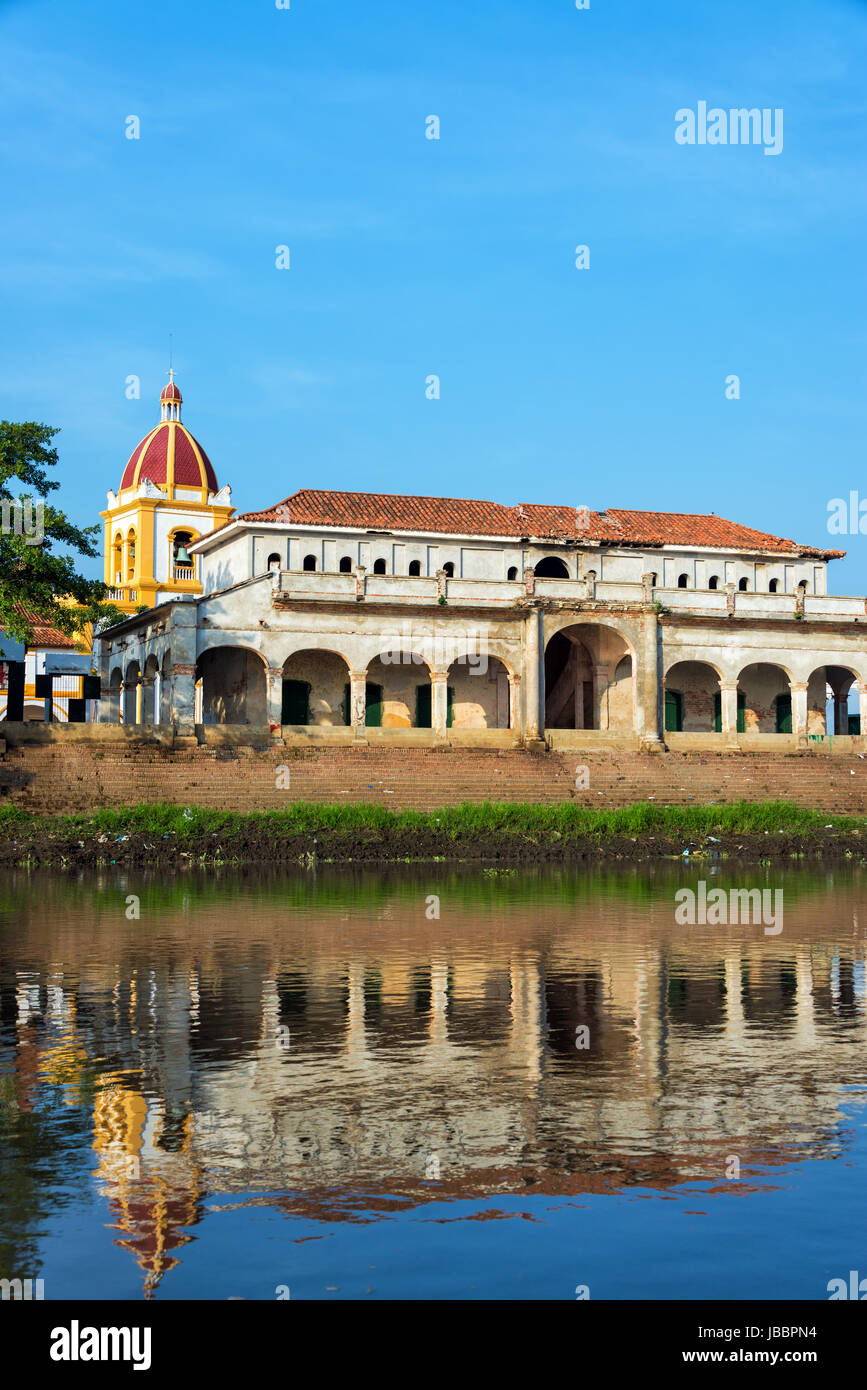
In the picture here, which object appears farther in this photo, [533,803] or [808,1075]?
[533,803]

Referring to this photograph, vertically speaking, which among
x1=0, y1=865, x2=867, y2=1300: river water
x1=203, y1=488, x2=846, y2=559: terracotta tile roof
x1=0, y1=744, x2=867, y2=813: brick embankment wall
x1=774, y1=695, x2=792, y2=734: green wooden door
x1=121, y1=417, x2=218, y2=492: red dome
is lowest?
x1=0, y1=865, x2=867, y2=1300: river water

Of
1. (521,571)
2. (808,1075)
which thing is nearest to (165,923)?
(808,1075)

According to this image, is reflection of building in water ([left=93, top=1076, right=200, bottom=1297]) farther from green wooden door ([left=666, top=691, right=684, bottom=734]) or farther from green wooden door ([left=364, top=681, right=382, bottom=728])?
green wooden door ([left=666, top=691, right=684, bottom=734])

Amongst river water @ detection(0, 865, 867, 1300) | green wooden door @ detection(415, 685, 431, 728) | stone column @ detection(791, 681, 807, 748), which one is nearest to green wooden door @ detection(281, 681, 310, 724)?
green wooden door @ detection(415, 685, 431, 728)

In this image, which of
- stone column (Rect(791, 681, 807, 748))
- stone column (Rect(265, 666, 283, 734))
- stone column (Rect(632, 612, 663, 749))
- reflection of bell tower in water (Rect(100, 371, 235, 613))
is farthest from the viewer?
reflection of bell tower in water (Rect(100, 371, 235, 613))

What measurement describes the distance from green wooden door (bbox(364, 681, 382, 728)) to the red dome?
28.3m

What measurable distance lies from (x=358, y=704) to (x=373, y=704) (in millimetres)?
3916

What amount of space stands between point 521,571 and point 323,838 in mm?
17551

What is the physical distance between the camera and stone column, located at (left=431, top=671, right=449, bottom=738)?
42281 millimetres

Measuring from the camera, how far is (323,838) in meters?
32.6

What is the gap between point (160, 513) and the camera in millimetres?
68938

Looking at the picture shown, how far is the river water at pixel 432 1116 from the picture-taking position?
20.0 ft

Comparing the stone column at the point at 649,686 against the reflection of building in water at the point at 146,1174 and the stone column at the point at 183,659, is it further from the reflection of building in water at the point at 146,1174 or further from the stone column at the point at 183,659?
the reflection of building in water at the point at 146,1174
